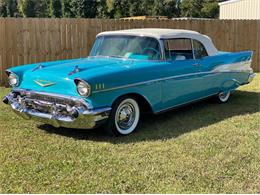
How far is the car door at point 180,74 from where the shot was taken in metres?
6.16

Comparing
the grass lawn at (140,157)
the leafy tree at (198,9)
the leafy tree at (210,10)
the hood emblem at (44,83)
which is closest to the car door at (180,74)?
the grass lawn at (140,157)

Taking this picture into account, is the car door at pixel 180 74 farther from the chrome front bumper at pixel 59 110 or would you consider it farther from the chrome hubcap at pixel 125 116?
the chrome front bumper at pixel 59 110

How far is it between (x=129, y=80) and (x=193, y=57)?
1881 mm

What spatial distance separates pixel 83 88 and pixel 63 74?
477 mm

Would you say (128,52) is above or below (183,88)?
above

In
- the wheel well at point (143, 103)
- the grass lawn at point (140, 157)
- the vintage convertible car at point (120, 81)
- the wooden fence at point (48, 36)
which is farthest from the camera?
the wooden fence at point (48, 36)

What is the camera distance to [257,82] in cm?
1078

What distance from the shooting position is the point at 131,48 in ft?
20.9

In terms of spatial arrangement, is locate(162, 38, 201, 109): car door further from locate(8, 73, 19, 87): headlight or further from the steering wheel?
locate(8, 73, 19, 87): headlight

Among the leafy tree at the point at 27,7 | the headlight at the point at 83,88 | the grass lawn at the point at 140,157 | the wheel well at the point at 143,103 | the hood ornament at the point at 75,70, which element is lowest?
the grass lawn at the point at 140,157

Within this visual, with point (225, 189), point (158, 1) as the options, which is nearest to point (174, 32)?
point (225, 189)

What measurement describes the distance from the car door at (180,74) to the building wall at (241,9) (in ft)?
38.6

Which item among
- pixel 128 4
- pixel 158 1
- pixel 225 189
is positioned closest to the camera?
pixel 225 189

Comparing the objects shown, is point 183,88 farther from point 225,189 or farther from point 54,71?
Result: point 225,189
